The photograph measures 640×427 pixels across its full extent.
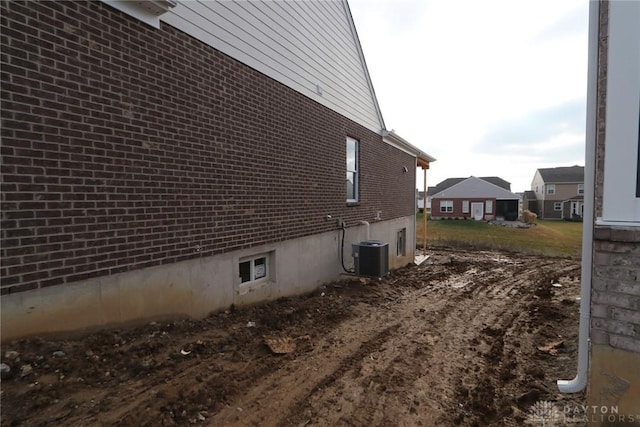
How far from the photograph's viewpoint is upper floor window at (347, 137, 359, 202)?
920 cm

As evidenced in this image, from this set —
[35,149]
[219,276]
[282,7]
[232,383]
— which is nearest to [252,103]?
[282,7]

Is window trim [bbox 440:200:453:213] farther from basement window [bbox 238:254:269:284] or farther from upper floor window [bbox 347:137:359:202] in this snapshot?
basement window [bbox 238:254:269:284]

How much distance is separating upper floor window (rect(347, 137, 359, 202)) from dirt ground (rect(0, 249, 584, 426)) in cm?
403

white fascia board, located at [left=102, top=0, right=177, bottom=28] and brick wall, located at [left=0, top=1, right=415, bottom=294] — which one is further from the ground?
white fascia board, located at [left=102, top=0, right=177, bottom=28]

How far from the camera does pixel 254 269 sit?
18.7 ft

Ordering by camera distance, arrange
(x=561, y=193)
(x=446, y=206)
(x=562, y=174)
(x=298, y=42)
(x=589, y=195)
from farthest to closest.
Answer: (x=562, y=174), (x=561, y=193), (x=446, y=206), (x=298, y=42), (x=589, y=195)

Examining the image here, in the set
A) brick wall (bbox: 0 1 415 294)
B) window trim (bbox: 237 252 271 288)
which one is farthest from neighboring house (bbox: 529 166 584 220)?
brick wall (bbox: 0 1 415 294)

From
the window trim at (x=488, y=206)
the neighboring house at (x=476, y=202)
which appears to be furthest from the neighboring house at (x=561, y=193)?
the window trim at (x=488, y=206)

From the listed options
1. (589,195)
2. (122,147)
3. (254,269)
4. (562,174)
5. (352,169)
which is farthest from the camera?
(562,174)

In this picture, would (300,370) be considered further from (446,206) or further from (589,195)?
→ (446,206)

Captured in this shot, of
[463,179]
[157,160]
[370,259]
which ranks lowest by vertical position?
[370,259]

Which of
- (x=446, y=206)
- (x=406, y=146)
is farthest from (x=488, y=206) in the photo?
(x=406, y=146)

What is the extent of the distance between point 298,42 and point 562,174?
173 feet

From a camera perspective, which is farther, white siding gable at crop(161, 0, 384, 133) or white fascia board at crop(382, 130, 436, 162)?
white fascia board at crop(382, 130, 436, 162)
